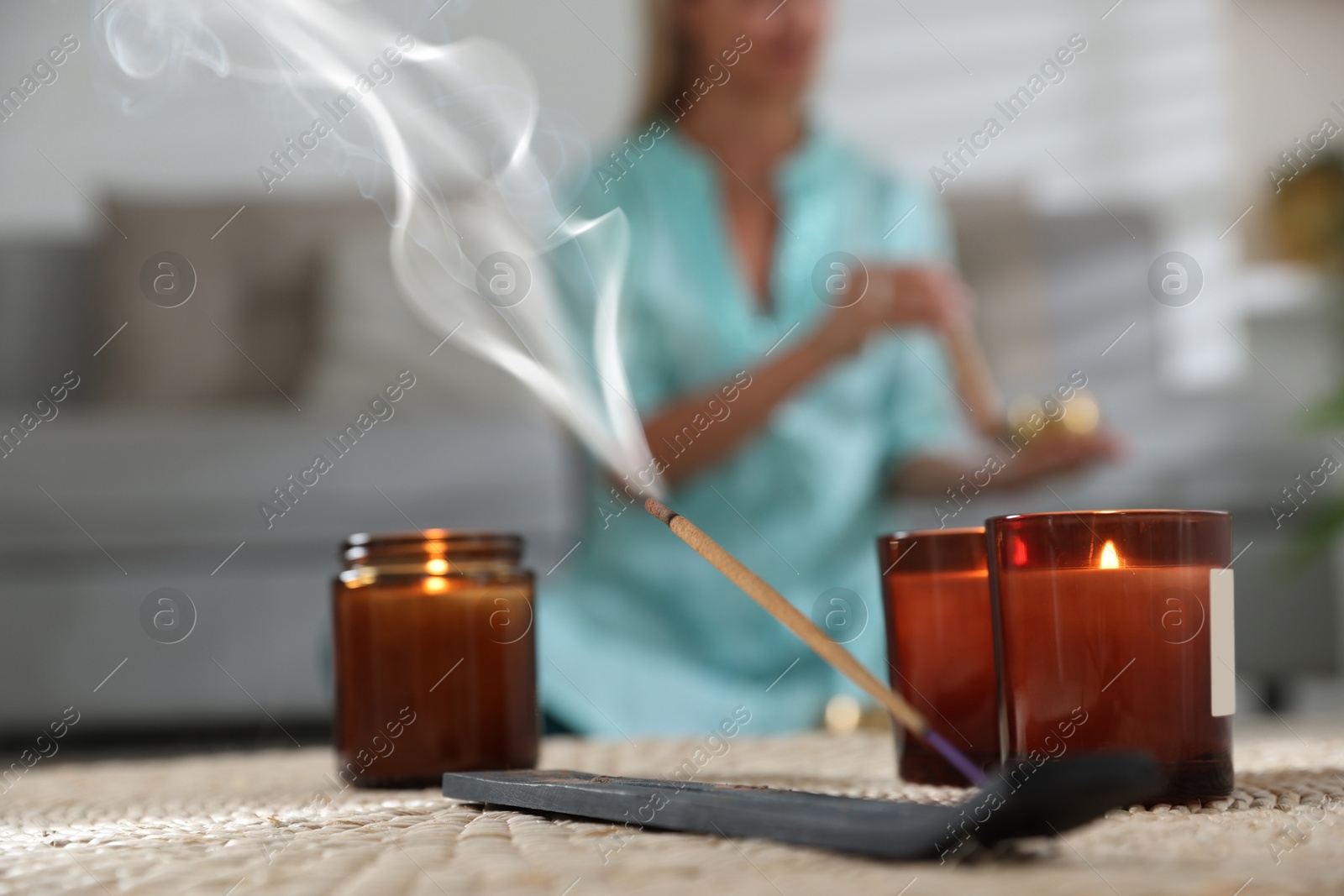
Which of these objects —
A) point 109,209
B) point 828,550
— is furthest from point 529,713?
point 109,209

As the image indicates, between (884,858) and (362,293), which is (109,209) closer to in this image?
(362,293)

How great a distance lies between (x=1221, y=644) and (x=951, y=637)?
124mm

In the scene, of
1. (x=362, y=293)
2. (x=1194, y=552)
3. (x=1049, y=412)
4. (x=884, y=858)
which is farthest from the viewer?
(x=362, y=293)

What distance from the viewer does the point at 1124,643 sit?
40 centimetres

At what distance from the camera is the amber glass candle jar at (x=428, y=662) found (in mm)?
555

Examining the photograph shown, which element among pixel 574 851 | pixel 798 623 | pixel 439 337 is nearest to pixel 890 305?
pixel 798 623

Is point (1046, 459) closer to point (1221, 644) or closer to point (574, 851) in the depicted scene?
point (1221, 644)

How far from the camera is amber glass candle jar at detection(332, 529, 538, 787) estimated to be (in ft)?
1.82

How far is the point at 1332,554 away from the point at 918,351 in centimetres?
92

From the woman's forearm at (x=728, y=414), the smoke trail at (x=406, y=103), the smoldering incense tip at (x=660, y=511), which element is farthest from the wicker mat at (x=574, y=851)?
the woman's forearm at (x=728, y=414)

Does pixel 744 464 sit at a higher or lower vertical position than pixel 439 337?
lower

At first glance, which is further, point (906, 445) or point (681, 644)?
point (906, 445)

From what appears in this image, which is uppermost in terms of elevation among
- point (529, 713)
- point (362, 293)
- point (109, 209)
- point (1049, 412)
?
point (109, 209)

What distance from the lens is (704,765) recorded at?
0.61 meters
